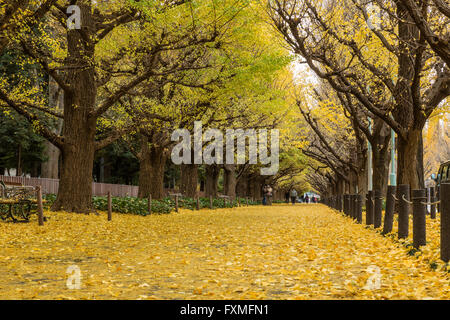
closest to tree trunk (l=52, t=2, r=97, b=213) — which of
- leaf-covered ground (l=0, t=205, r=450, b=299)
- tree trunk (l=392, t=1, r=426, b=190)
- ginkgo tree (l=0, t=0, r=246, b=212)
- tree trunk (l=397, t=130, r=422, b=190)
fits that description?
ginkgo tree (l=0, t=0, r=246, b=212)

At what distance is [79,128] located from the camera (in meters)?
17.6

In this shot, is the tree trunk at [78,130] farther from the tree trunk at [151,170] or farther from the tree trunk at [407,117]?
the tree trunk at [407,117]

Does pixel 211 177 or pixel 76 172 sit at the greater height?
pixel 211 177

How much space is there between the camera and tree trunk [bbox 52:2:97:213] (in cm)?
1722

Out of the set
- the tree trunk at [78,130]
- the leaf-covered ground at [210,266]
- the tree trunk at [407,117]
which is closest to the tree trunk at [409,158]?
the tree trunk at [407,117]

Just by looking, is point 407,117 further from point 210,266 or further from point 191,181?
point 191,181

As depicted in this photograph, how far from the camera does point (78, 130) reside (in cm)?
1755

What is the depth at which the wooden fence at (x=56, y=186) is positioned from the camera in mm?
29469

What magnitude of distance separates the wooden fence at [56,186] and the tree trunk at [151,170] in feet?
Answer: 14.2

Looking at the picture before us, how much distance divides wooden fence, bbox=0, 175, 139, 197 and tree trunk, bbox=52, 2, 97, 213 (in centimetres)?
615

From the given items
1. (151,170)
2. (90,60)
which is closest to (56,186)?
(151,170)

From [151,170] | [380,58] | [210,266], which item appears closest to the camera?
[210,266]

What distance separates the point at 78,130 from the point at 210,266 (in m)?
11.7
